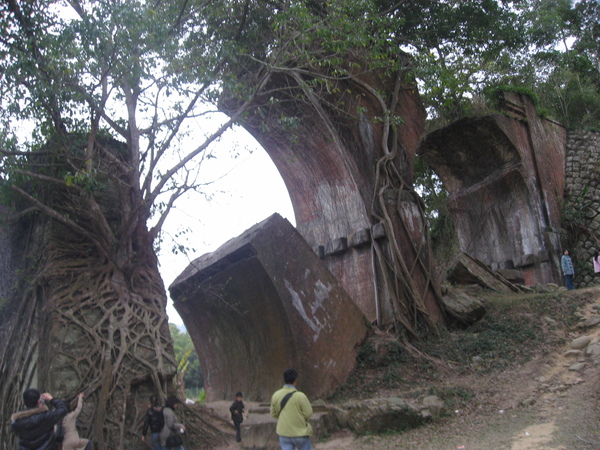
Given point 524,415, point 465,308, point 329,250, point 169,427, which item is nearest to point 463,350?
point 465,308

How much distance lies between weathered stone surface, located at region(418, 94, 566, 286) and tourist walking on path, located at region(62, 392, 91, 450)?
11.3 m

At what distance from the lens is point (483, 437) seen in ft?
16.8

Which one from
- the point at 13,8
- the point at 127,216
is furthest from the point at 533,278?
the point at 13,8

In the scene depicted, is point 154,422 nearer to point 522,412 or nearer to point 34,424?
point 34,424

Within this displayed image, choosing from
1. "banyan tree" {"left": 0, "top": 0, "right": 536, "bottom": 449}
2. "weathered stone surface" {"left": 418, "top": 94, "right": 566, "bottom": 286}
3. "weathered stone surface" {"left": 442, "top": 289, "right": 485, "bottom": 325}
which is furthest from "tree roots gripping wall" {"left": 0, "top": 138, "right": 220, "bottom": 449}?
"weathered stone surface" {"left": 418, "top": 94, "right": 566, "bottom": 286}

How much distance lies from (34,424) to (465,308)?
7.51 m

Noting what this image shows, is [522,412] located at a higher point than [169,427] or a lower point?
lower

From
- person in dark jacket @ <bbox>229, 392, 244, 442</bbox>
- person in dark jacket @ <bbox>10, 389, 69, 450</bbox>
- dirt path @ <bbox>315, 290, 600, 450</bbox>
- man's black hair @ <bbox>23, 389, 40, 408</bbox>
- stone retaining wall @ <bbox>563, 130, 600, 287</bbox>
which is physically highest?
stone retaining wall @ <bbox>563, 130, 600, 287</bbox>

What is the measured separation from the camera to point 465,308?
31.7 feet

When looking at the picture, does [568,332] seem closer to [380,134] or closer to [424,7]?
[380,134]

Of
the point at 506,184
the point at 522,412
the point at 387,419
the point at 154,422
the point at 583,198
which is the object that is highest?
the point at 506,184

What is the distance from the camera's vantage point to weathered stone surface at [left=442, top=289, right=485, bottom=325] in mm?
9523

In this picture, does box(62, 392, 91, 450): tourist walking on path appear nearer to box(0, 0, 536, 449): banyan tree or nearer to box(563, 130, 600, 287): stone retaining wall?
box(0, 0, 536, 449): banyan tree

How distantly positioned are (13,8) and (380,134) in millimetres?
6588
